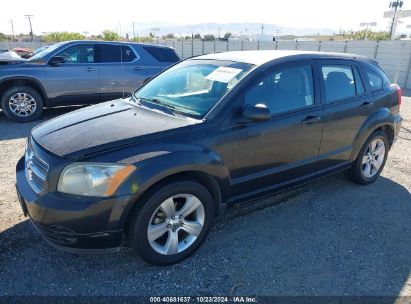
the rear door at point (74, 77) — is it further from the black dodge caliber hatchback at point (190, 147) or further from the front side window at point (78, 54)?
the black dodge caliber hatchback at point (190, 147)

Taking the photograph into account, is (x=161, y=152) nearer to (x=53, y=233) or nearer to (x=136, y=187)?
(x=136, y=187)

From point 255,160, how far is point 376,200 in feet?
6.26

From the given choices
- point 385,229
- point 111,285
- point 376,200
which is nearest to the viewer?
point 111,285

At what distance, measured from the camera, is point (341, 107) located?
12.8ft

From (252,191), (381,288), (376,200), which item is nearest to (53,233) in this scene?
(252,191)

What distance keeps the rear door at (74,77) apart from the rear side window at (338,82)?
564cm

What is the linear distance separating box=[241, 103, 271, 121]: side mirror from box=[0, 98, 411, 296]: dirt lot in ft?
3.83

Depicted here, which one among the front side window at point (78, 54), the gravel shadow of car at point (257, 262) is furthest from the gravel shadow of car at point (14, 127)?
the gravel shadow of car at point (257, 262)

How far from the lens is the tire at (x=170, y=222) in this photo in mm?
2656

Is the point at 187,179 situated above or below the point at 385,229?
above

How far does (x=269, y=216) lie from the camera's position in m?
3.78

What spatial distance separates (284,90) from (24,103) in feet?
20.0

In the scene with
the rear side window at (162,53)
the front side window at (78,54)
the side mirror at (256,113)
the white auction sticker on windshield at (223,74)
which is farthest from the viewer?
the rear side window at (162,53)

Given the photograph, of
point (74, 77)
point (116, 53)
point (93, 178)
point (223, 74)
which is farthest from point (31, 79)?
point (93, 178)
